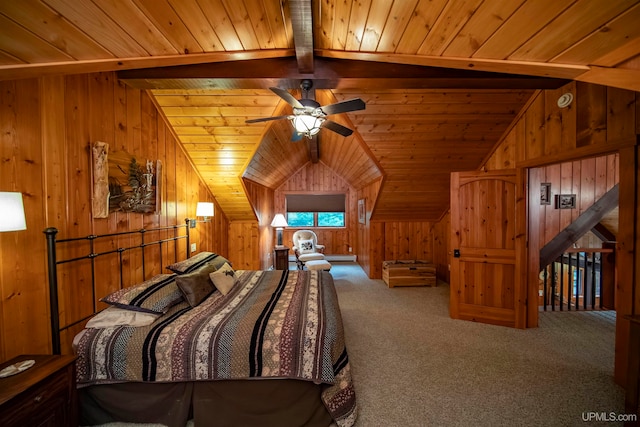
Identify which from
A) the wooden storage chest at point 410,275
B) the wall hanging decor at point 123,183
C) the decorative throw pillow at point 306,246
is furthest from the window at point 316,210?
the wall hanging decor at point 123,183

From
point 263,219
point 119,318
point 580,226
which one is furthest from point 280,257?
point 580,226

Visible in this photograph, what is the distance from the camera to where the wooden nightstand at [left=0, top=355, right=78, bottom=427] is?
3.86ft

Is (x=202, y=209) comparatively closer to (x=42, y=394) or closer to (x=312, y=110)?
(x=312, y=110)

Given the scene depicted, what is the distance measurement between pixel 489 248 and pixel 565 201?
169 cm

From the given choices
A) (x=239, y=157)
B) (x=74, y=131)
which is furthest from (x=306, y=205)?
(x=74, y=131)

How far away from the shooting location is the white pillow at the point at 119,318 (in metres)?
1.80

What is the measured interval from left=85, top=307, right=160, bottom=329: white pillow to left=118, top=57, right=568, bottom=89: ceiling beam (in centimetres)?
202

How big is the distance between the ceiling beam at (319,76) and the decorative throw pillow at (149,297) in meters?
1.88

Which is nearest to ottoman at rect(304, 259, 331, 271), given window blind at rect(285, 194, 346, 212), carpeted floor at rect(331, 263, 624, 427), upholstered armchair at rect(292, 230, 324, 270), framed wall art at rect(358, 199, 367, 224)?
upholstered armchair at rect(292, 230, 324, 270)

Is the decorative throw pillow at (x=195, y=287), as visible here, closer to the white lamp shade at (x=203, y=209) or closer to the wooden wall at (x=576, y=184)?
the white lamp shade at (x=203, y=209)

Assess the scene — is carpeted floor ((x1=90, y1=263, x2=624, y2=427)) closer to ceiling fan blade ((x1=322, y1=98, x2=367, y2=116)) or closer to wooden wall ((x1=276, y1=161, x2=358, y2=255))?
ceiling fan blade ((x1=322, y1=98, x2=367, y2=116))

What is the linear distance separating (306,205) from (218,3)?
19.6ft

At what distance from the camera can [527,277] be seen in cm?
311

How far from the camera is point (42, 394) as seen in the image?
1.31 m
